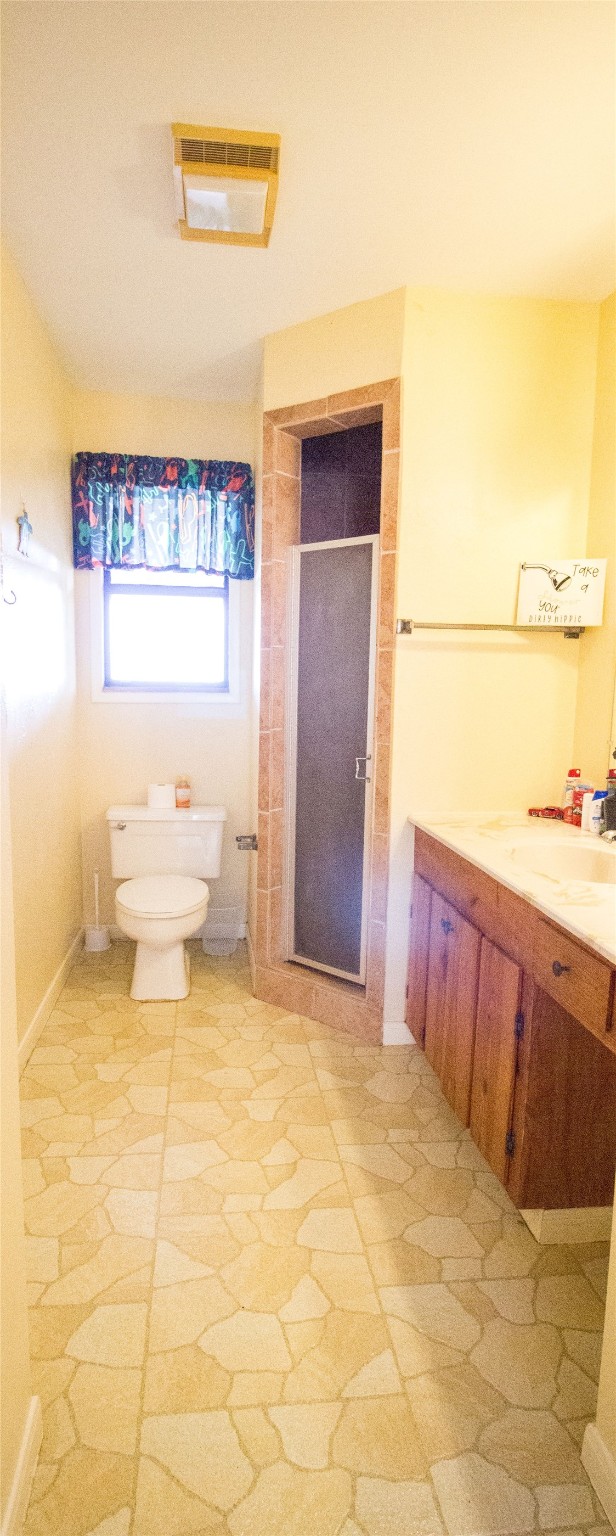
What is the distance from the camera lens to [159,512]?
340 cm

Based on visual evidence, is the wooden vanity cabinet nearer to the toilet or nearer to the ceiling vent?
the toilet

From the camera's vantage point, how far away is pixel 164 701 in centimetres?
361

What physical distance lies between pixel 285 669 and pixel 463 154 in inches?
65.2

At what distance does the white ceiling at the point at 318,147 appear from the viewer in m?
1.50

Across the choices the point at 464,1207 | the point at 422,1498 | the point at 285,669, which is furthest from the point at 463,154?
the point at 422,1498

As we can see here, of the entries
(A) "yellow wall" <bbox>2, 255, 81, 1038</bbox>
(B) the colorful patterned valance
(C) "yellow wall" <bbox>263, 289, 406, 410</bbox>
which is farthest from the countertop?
(B) the colorful patterned valance

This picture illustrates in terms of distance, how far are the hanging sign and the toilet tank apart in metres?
1.61

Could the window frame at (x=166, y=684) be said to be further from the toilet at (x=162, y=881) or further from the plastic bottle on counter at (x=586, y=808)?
the plastic bottle on counter at (x=586, y=808)

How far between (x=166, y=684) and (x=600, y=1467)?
10.1 feet

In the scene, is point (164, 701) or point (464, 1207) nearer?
point (464, 1207)

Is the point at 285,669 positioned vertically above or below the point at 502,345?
below

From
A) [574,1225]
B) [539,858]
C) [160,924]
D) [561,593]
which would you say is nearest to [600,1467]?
[574,1225]

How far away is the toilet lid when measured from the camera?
291cm

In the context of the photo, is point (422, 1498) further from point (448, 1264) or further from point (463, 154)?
point (463, 154)
